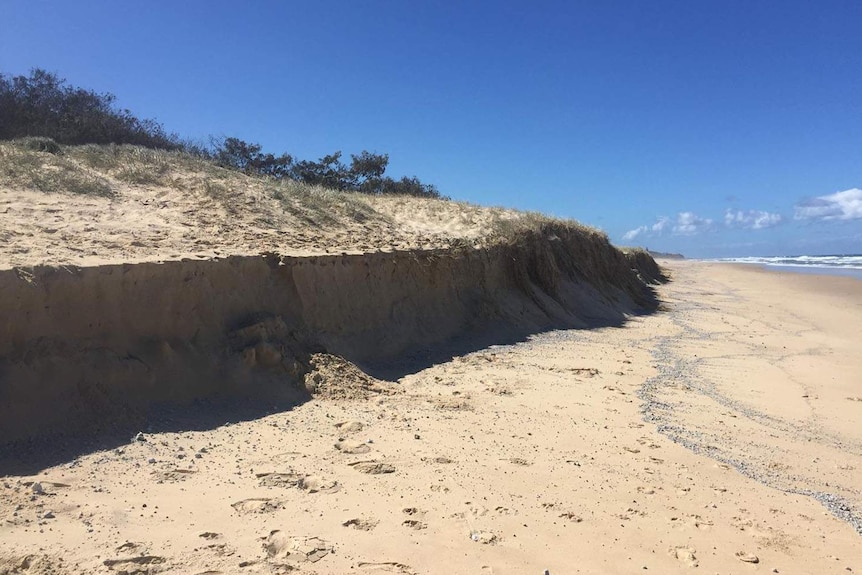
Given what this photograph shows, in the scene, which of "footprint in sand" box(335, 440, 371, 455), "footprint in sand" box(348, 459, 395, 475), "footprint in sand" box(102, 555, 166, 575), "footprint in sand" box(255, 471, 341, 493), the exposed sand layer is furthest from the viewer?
the exposed sand layer

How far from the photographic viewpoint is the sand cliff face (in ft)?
16.9

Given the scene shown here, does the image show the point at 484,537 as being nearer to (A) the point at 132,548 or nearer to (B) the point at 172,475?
(A) the point at 132,548

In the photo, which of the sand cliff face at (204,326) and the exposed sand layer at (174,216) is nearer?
the sand cliff face at (204,326)

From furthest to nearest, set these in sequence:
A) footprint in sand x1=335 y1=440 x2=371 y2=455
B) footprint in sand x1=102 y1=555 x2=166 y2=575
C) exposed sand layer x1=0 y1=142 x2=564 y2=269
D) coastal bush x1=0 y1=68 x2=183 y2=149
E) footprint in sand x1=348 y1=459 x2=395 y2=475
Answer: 1. coastal bush x1=0 y1=68 x2=183 y2=149
2. exposed sand layer x1=0 y1=142 x2=564 y2=269
3. footprint in sand x1=335 y1=440 x2=371 y2=455
4. footprint in sand x1=348 y1=459 x2=395 y2=475
5. footprint in sand x1=102 y1=555 x2=166 y2=575

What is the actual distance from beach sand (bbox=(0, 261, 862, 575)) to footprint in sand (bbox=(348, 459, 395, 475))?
3cm

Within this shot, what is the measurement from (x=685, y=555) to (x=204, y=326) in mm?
5257

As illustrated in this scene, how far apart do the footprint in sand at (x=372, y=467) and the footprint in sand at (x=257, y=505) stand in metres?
0.82

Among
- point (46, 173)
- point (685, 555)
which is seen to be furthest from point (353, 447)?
point (46, 173)

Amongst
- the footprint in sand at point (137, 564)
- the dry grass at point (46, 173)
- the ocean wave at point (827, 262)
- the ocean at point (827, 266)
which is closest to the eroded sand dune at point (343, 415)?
the footprint in sand at point (137, 564)

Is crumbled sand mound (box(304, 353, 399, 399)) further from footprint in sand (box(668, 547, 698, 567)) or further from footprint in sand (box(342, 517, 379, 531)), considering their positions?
footprint in sand (box(668, 547, 698, 567))

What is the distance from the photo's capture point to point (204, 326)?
21.7ft

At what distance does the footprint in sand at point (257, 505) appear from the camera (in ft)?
13.1

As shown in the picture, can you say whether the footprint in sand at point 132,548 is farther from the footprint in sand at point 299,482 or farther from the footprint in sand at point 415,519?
the footprint in sand at point 415,519


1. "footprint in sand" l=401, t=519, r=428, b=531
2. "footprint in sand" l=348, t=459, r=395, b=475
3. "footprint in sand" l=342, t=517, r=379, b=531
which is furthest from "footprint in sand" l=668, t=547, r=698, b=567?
"footprint in sand" l=348, t=459, r=395, b=475
